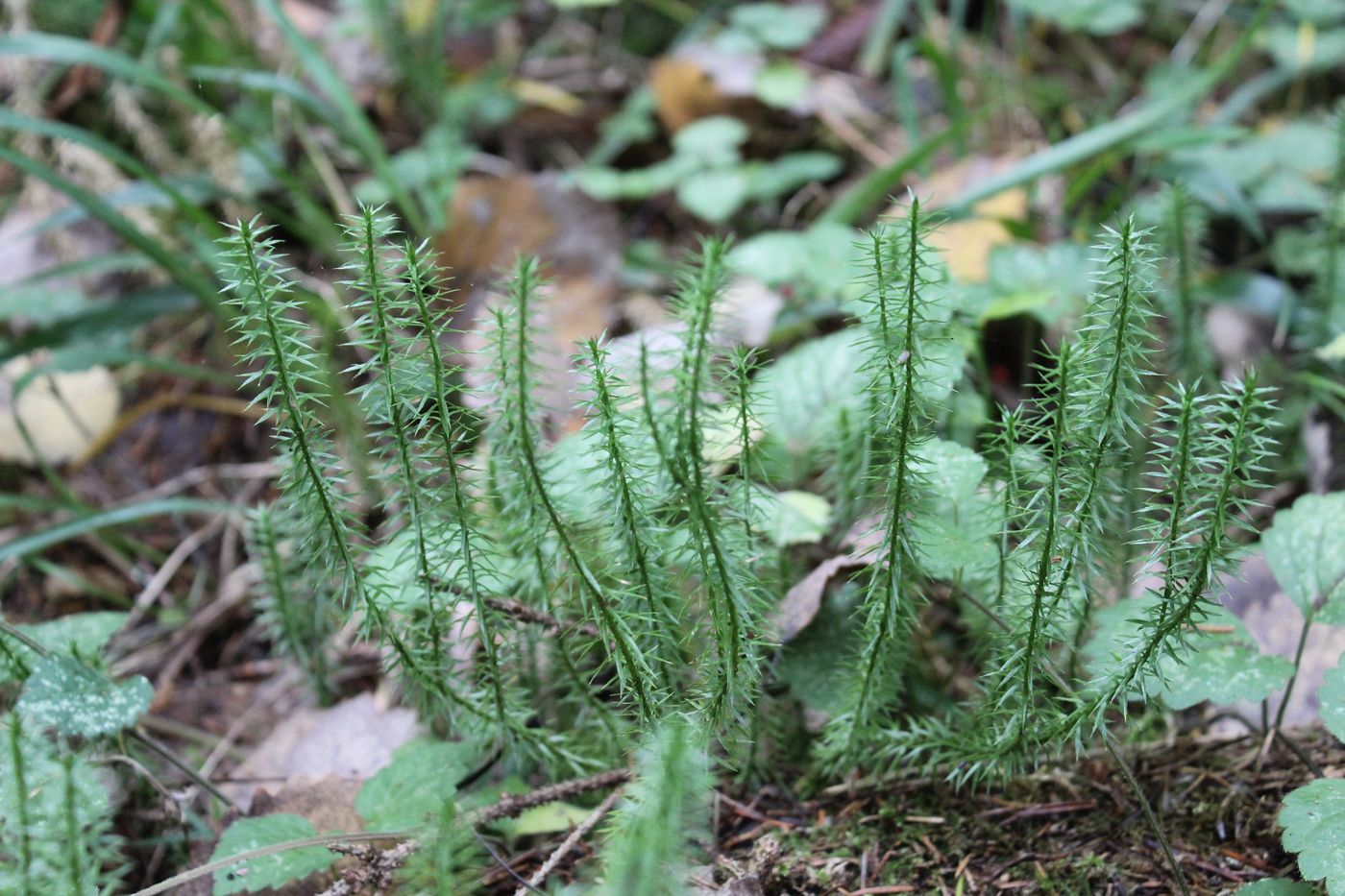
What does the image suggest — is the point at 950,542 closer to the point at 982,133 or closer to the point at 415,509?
the point at 415,509

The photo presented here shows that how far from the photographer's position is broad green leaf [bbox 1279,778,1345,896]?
126 cm

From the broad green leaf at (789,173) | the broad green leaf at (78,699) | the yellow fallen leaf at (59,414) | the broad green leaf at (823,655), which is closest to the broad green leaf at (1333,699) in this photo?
the broad green leaf at (823,655)

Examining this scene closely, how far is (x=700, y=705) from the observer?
1366mm

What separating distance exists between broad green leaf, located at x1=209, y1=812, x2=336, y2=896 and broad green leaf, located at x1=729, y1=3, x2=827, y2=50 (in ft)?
10.0

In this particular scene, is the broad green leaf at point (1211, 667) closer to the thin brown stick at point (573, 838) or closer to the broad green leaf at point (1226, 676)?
the broad green leaf at point (1226, 676)

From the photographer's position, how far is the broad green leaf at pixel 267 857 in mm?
1446

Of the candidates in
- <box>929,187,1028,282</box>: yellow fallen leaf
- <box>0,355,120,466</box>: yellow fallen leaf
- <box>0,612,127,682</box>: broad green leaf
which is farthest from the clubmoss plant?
<box>0,355,120,466</box>: yellow fallen leaf

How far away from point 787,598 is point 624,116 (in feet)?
8.22

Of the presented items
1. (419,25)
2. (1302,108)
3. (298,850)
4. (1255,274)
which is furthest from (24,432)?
(1302,108)

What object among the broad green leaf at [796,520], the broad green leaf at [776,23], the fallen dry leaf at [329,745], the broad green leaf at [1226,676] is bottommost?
the fallen dry leaf at [329,745]

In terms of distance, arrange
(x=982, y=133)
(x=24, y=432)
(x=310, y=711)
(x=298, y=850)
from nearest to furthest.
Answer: (x=298, y=850) → (x=310, y=711) → (x=24, y=432) → (x=982, y=133)

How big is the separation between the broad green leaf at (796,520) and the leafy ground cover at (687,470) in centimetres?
1

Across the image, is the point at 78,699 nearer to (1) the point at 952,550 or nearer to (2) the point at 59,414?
(1) the point at 952,550

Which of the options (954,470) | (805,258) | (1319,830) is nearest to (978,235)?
(805,258)
